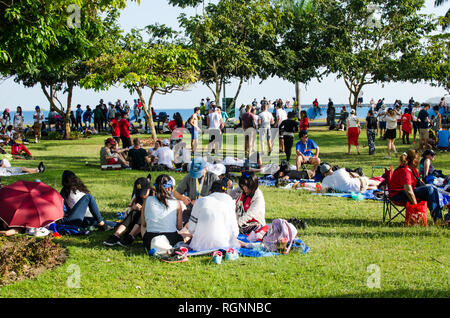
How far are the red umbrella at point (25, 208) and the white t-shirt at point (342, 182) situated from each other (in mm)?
6227

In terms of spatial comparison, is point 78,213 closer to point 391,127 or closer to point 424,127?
point 391,127

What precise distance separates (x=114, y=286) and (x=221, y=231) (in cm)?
162

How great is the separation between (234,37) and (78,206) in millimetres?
22363

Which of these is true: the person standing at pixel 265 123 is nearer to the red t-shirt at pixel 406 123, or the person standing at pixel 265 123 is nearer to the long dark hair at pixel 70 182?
the red t-shirt at pixel 406 123

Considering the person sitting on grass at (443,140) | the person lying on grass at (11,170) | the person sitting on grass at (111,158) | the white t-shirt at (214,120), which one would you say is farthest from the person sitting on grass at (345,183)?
the person lying on grass at (11,170)

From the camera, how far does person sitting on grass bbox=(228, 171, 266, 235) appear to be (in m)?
6.95

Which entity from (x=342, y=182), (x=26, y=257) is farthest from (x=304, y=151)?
(x=26, y=257)

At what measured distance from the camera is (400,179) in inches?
307

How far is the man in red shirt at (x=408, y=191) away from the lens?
7715mm

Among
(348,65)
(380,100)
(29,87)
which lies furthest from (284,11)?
(29,87)

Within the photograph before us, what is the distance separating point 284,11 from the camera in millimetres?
29125

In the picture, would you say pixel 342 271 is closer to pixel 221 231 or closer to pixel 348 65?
pixel 221 231

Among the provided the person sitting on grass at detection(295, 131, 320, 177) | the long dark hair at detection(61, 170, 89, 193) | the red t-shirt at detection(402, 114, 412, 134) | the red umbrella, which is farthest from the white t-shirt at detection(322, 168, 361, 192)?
the red t-shirt at detection(402, 114, 412, 134)

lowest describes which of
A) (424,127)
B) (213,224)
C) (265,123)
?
(213,224)
